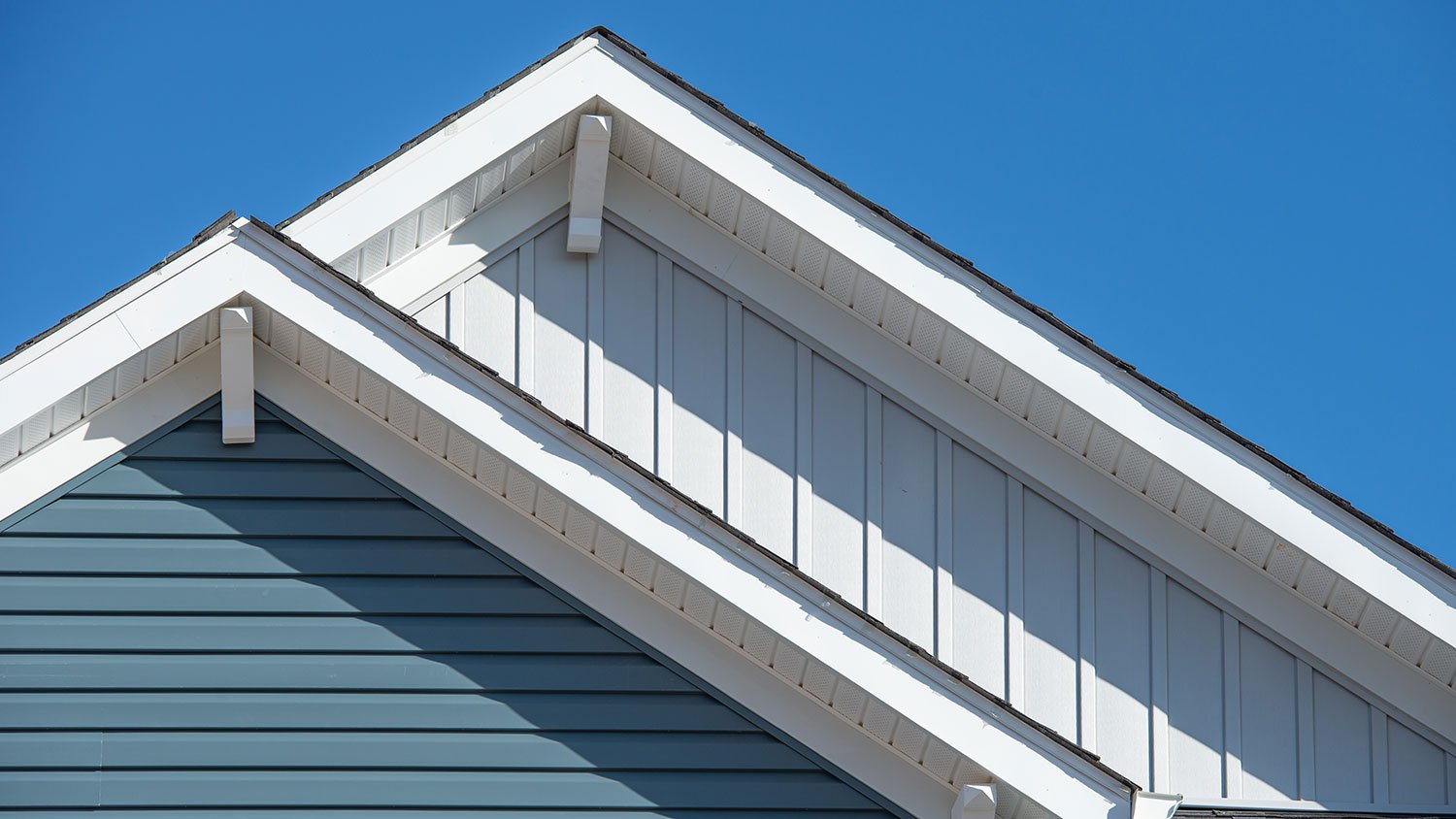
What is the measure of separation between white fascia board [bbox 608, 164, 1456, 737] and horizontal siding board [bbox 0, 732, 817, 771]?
2.06 metres

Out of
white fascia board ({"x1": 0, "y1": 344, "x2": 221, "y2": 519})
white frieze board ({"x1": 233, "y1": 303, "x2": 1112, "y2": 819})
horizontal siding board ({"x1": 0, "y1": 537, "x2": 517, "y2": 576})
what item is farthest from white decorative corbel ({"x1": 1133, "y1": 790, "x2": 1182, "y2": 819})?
white fascia board ({"x1": 0, "y1": 344, "x2": 221, "y2": 519})

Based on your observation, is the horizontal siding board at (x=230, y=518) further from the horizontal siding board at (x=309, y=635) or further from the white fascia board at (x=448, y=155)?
the white fascia board at (x=448, y=155)

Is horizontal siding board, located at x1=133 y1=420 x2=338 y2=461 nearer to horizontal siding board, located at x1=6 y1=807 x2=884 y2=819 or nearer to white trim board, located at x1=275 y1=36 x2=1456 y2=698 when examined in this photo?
white trim board, located at x1=275 y1=36 x2=1456 y2=698

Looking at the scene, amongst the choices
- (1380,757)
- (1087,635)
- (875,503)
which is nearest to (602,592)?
(875,503)

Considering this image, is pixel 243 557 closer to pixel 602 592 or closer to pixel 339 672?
pixel 339 672

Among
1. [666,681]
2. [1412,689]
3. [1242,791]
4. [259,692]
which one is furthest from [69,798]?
[1412,689]

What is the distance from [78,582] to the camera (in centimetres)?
592

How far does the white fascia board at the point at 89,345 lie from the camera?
5676 mm

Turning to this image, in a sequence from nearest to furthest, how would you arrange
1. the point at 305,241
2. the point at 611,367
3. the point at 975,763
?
the point at 975,763
the point at 305,241
the point at 611,367

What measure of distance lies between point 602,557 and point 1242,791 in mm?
3232

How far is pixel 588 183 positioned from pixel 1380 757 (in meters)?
4.63

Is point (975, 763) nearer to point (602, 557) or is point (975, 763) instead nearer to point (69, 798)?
point (602, 557)

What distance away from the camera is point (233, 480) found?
20.0 feet

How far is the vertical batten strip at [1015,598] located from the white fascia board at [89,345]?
3.74 meters
